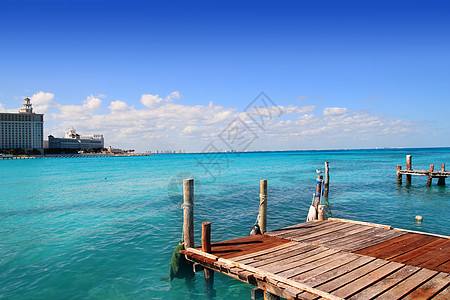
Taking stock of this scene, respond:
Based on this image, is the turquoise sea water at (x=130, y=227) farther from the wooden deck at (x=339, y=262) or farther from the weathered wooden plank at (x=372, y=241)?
the weathered wooden plank at (x=372, y=241)

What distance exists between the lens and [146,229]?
15656 mm

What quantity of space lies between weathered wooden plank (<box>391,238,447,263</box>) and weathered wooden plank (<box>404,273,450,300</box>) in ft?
3.60

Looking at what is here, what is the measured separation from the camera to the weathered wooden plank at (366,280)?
238 inches

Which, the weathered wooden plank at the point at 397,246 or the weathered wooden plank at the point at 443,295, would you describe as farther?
the weathered wooden plank at the point at 397,246

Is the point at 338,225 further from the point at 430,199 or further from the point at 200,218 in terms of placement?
A: the point at 430,199

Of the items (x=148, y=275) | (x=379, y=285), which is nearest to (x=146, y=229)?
(x=148, y=275)

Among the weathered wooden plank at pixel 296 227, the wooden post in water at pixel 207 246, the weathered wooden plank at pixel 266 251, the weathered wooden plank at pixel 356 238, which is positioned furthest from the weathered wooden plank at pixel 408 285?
the wooden post in water at pixel 207 246

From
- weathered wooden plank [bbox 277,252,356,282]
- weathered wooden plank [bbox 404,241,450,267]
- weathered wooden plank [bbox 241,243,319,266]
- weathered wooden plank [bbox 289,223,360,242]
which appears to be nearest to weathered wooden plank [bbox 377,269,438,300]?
weathered wooden plank [bbox 404,241,450,267]

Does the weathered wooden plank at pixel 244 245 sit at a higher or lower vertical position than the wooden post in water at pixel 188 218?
lower

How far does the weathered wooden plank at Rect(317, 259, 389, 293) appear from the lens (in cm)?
627

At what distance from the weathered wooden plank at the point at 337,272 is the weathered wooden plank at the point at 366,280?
41 cm

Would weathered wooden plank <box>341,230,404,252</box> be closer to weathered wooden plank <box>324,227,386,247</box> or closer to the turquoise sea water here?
weathered wooden plank <box>324,227,386,247</box>

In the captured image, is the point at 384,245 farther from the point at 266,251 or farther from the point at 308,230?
the point at 266,251

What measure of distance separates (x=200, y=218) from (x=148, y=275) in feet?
24.7
